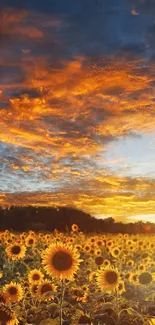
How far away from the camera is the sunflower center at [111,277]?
29.8 ft

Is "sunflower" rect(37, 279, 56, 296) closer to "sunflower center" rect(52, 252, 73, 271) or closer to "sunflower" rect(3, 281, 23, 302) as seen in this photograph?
"sunflower" rect(3, 281, 23, 302)

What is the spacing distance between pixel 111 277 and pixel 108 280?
8 cm

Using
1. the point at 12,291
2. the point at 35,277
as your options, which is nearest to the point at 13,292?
the point at 12,291

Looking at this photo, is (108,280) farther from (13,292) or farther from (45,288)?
(13,292)

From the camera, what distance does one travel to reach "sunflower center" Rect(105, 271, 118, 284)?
909cm

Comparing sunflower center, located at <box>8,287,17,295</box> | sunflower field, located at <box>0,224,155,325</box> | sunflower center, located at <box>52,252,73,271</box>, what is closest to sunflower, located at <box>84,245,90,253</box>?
sunflower field, located at <box>0,224,155,325</box>

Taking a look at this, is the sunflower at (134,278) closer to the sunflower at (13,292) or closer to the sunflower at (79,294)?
the sunflower at (79,294)

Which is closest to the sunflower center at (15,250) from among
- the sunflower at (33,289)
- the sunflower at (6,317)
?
the sunflower at (33,289)

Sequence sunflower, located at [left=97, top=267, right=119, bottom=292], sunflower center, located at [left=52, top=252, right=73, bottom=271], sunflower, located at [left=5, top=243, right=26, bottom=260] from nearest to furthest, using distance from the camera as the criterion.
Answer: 1. sunflower center, located at [left=52, top=252, right=73, bottom=271]
2. sunflower, located at [left=97, top=267, right=119, bottom=292]
3. sunflower, located at [left=5, top=243, right=26, bottom=260]

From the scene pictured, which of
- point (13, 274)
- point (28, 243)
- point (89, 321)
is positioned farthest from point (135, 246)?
point (89, 321)

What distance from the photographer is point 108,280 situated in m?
9.11

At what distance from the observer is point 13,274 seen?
47.2 feet

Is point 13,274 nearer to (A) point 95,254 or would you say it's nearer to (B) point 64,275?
(A) point 95,254

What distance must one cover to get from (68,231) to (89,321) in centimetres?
1586
